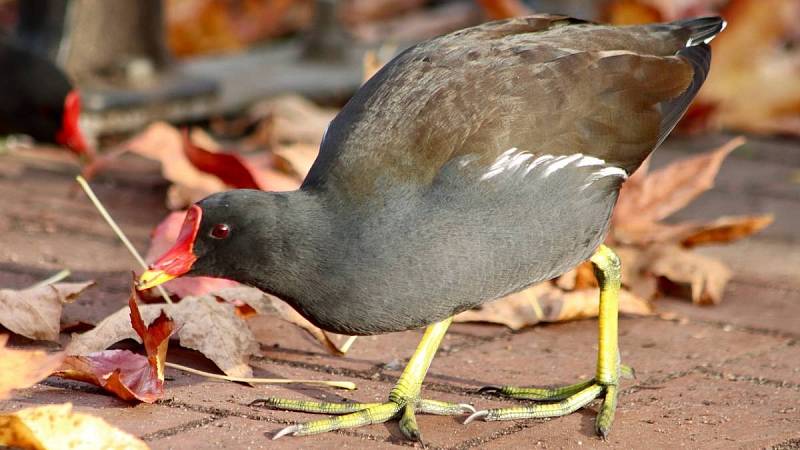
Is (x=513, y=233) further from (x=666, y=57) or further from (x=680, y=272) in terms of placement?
(x=680, y=272)

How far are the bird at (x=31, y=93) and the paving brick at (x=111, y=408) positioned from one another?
294 cm

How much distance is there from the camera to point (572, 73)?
10.2ft

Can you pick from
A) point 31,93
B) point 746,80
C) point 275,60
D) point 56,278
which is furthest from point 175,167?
point 746,80

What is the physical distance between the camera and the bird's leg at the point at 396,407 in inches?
111

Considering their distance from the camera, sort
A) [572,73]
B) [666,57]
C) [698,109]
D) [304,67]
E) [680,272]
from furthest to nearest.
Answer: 1. [304,67]
2. [698,109]
3. [680,272]
4. [666,57]
5. [572,73]

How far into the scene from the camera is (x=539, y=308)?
3715 millimetres

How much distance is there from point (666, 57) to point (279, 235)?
1.19m

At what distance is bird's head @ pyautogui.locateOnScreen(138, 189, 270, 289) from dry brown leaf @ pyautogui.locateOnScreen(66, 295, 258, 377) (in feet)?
1.19

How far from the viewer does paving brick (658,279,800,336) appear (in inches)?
152

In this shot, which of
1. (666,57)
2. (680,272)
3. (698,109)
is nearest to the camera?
(666,57)

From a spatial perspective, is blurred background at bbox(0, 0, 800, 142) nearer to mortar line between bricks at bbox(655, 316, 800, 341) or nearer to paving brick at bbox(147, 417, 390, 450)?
mortar line between bricks at bbox(655, 316, 800, 341)

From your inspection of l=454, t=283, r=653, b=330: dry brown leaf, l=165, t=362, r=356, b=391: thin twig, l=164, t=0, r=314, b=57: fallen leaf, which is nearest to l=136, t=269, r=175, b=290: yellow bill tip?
l=165, t=362, r=356, b=391: thin twig

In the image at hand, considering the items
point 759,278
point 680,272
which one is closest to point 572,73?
point 680,272

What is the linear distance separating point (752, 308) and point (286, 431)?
71.0 inches
